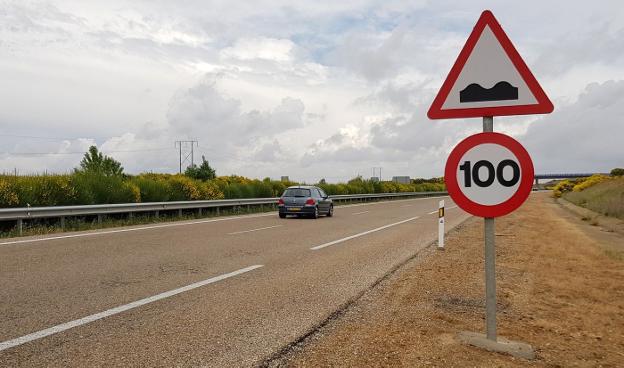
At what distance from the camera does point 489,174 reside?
3916 millimetres

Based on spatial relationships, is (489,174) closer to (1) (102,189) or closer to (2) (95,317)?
(2) (95,317)

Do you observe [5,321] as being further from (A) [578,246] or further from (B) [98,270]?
(A) [578,246]

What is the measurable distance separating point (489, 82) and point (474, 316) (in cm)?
265

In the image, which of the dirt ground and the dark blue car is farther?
the dark blue car

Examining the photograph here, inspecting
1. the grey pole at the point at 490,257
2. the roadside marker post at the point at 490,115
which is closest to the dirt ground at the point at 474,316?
the grey pole at the point at 490,257

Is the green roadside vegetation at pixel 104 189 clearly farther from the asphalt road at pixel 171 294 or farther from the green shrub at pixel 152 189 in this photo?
the asphalt road at pixel 171 294

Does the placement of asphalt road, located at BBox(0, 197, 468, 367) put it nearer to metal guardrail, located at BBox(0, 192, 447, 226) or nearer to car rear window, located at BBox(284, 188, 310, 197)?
metal guardrail, located at BBox(0, 192, 447, 226)

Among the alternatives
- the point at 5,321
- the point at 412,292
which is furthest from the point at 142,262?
the point at 412,292

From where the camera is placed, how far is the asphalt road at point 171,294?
4.18 meters

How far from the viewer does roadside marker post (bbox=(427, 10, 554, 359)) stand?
3.86 metres

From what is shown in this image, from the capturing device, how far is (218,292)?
6355 millimetres

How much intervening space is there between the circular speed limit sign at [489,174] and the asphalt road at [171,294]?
2.05 meters

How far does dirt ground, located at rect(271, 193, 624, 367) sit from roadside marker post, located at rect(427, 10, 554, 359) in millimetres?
513

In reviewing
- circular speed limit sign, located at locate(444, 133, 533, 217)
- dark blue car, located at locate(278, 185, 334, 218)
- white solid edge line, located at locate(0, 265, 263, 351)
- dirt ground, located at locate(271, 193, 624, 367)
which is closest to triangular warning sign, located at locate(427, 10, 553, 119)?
circular speed limit sign, located at locate(444, 133, 533, 217)
